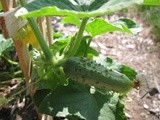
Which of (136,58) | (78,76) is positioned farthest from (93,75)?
(136,58)

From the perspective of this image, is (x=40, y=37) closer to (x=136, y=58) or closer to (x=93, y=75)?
(x=93, y=75)

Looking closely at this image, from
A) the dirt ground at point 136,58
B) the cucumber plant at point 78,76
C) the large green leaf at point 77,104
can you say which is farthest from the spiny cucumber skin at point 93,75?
the dirt ground at point 136,58

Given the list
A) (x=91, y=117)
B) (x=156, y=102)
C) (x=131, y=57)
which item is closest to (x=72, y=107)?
(x=91, y=117)

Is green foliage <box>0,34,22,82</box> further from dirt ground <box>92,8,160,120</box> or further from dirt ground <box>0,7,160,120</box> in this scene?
dirt ground <box>92,8,160,120</box>

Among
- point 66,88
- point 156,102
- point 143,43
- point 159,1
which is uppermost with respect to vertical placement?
point 159,1

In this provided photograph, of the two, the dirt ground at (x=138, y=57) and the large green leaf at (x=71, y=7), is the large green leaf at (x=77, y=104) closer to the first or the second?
the large green leaf at (x=71, y=7)

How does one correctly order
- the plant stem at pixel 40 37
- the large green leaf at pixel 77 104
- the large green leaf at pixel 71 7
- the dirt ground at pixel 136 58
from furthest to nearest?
the dirt ground at pixel 136 58
the large green leaf at pixel 77 104
the plant stem at pixel 40 37
the large green leaf at pixel 71 7

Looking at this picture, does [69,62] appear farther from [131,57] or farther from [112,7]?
[131,57]

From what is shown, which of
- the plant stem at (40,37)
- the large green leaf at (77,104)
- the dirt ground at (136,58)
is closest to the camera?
the plant stem at (40,37)
